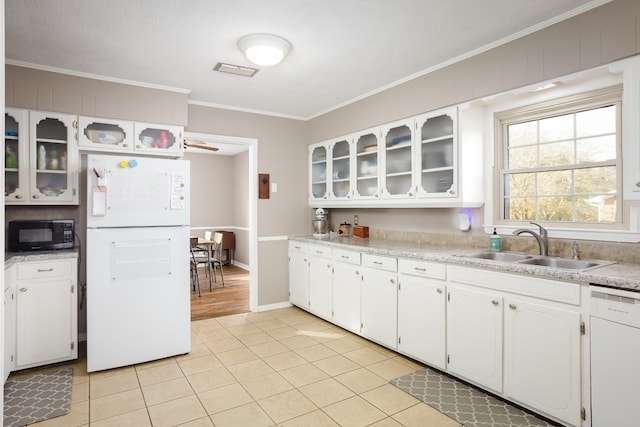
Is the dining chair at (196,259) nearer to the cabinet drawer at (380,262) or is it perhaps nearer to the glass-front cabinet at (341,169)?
the glass-front cabinet at (341,169)

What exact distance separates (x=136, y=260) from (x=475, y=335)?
2.60 meters

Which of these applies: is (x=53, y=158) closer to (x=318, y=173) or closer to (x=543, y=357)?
(x=318, y=173)

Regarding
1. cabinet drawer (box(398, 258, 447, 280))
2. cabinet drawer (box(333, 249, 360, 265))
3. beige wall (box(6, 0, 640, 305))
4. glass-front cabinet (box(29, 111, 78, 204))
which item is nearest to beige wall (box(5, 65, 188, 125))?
beige wall (box(6, 0, 640, 305))

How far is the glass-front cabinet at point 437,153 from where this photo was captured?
3.13 m

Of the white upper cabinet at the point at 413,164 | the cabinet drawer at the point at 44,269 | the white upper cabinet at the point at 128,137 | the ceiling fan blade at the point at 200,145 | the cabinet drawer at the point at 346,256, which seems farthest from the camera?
the ceiling fan blade at the point at 200,145

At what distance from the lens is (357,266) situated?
365cm

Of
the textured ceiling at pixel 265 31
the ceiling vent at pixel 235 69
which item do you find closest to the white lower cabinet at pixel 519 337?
the textured ceiling at pixel 265 31

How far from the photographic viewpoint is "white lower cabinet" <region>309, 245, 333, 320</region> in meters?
4.08

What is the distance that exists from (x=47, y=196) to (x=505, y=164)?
388cm

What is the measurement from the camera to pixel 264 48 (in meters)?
2.78

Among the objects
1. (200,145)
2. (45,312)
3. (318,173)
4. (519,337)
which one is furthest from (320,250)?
(200,145)

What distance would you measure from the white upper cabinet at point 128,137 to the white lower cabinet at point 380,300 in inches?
86.5

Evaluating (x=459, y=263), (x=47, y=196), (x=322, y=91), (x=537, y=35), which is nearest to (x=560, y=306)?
(x=459, y=263)

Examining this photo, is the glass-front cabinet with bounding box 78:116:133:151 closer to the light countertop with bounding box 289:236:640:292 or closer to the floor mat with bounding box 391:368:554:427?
the light countertop with bounding box 289:236:640:292
